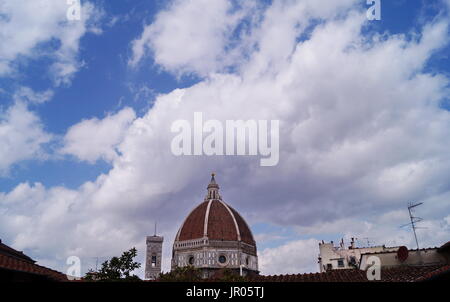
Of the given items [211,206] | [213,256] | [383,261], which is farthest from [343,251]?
[211,206]

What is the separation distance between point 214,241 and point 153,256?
581 inches

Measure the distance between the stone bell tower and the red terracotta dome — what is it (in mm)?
4966

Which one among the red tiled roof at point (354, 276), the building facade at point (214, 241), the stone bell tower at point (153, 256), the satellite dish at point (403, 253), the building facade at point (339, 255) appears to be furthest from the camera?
the stone bell tower at point (153, 256)

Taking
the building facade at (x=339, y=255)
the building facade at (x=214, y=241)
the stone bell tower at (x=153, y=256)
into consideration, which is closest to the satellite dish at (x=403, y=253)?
the building facade at (x=339, y=255)

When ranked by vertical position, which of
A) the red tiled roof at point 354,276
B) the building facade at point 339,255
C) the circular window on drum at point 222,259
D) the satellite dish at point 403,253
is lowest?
the red tiled roof at point 354,276

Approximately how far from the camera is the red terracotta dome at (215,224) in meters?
71.0

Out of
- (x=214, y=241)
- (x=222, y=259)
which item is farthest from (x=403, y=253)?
(x=222, y=259)

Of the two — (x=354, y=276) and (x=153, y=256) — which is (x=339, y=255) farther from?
(x=153, y=256)

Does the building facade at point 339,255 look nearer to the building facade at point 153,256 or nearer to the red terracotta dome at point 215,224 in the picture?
the red terracotta dome at point 215,224

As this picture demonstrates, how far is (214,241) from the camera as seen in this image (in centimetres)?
6944

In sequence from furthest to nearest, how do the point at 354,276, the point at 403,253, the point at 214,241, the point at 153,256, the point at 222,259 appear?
1. the point at 153,256
2. the point at 222,259
3. the point at 214,241
4. the point at 403,253
5. the point at 354,276

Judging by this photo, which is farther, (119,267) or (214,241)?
(214,241)
